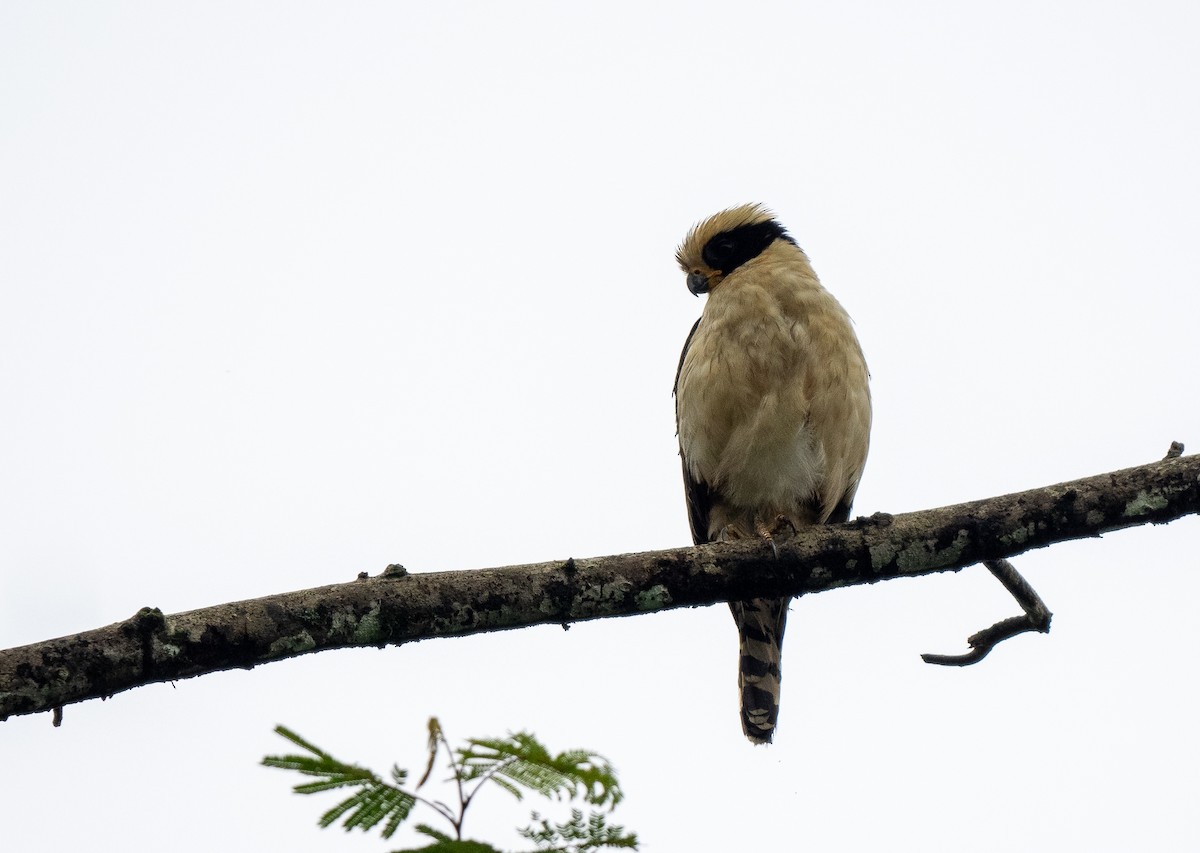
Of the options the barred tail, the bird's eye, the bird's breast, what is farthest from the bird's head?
the barred tail

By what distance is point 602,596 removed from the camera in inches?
162

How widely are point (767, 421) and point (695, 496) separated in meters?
0.80

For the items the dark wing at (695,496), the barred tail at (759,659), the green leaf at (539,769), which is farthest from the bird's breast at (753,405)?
the green leaf at (539,769)

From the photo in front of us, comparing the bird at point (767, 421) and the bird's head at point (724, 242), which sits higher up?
the bird's head at point (724, 242)

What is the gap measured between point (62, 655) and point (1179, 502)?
3746mm

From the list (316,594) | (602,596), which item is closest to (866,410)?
(602,596)

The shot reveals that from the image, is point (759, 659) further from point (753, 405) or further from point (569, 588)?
point (569, 588)

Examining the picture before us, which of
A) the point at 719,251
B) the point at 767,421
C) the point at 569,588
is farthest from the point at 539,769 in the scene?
the point at 719,251

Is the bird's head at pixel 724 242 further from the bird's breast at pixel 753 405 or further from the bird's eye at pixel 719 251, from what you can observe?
the bird's breast at pixel 753 405

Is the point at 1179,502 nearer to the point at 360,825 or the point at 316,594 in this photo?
the point at 316,594

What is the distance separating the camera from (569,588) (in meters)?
4.07

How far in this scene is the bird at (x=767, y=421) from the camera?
5645mm

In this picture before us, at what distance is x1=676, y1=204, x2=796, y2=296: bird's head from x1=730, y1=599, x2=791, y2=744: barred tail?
186cm

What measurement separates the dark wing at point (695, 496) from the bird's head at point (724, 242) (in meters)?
0.45
